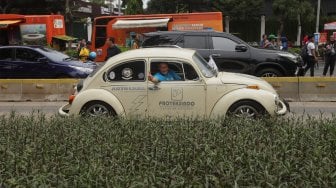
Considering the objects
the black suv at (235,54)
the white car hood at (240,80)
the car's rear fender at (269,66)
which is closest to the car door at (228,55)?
the black suv at (235,54)

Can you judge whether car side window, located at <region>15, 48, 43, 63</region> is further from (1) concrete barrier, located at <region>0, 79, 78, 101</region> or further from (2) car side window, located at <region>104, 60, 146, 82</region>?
(2) car side window, located at <region>104, 60, 146, 82</region>

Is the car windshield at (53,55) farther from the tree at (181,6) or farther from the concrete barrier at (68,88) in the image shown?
the tree at (181,6)

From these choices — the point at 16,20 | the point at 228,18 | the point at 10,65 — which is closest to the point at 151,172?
the point at 10,65

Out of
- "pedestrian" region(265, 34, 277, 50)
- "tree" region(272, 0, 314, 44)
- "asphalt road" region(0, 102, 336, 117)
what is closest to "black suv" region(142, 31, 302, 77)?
"asphalt road" region(0, 102, 336, 117)

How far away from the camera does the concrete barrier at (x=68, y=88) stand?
1351 centimetres

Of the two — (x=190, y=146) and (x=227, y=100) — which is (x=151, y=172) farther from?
(x=227, y=100)

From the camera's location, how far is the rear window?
47.2ft

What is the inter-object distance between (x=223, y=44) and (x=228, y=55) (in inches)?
13.6

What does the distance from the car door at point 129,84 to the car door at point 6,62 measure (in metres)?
7.97

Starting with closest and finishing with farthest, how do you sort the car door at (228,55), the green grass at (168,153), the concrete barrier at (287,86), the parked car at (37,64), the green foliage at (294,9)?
1. the green grass at (168,153)
2. the concrete barrier at (287,86)
3. the car door at (228,55)
4. the parked car at (37,64)
5. the green foliage at (294,9)

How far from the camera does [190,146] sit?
179 inches

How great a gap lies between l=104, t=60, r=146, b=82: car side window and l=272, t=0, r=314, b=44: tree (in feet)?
143

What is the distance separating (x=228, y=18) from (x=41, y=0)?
19.3m

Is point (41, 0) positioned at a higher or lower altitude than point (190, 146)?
higher
